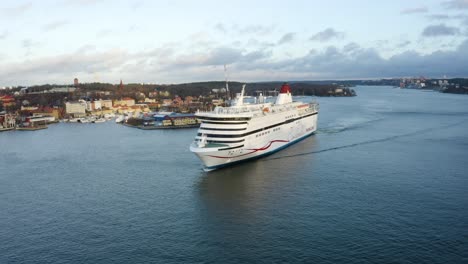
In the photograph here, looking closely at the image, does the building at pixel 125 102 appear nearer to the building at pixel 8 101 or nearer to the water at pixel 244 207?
the building at pixel 8 101

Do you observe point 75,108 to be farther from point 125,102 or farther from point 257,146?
point 257,146

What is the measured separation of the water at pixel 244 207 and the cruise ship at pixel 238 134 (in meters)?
0.43

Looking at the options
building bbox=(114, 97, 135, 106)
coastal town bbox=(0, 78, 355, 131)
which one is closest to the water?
coastal town bbox=(0, 78, 355, 131)

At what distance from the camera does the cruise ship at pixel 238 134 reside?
12810 mm

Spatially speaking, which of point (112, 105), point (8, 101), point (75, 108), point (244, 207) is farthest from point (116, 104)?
point (244, 207)

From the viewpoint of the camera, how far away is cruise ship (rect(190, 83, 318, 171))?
1281 centimetres

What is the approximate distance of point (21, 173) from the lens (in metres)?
13.8

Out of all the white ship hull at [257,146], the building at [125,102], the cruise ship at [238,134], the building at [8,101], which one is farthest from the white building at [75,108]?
the cruise ship at [238,134]

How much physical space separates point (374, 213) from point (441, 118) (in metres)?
21.3

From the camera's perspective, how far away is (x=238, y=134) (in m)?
13.3

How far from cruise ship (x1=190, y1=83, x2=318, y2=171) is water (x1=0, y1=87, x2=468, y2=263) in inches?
16.7

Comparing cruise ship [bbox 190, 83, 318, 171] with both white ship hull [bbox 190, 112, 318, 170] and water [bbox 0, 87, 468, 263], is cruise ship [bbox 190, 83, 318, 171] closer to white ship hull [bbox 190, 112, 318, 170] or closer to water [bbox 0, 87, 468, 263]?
white ship hull [bbox 190, 112, 318, 170]

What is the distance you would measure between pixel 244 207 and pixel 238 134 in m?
4.03

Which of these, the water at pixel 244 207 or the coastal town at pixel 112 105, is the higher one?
the coastal town at pixel 112 105
